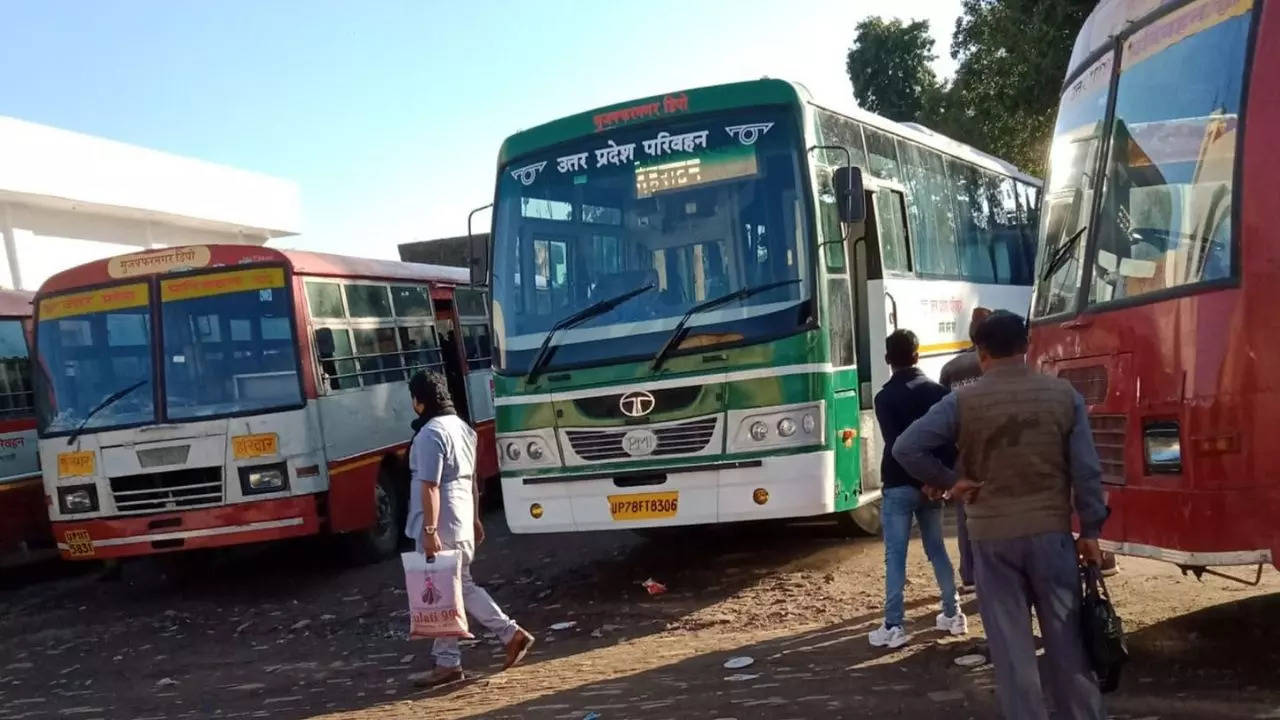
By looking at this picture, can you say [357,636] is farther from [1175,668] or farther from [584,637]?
[1175,668]

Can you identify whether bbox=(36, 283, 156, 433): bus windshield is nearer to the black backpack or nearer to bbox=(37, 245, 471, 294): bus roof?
bbox=(37, 245, 471, 294): bus roof

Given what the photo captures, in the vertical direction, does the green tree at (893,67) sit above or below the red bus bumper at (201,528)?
above

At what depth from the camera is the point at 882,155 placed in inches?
373

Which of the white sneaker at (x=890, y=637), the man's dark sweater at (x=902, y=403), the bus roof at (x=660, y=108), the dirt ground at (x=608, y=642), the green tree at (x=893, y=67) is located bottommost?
the dirt ground at (x=608, y=642)

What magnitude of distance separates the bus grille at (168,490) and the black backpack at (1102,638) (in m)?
7.36

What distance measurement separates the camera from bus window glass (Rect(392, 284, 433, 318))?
38.5ft

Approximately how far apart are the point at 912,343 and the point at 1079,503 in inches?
91.6

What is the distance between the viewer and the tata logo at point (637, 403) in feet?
24.7

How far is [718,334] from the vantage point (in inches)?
293

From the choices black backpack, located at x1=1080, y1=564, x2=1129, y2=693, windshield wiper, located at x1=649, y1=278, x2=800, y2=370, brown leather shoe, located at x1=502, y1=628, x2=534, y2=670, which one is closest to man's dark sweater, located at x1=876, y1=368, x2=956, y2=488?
windshield wiper, located at x1=649, y1=278, x2=800, y2=370

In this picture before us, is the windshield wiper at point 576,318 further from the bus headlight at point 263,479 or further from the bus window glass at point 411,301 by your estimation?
the bus window glass at point 411,301

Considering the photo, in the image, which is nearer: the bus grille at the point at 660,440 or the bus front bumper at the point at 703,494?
the bus front bumper at the point at 703,494

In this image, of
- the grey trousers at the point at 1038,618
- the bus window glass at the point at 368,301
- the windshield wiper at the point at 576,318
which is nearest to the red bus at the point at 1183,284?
the grey trousers at the point at 1038,618

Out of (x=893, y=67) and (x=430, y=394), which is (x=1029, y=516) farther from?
(x=893, y=67)
